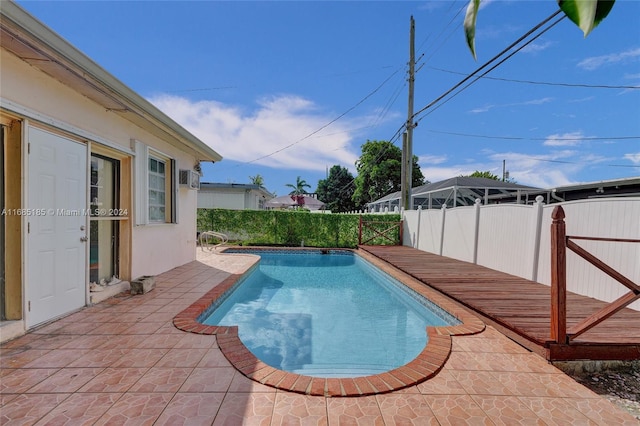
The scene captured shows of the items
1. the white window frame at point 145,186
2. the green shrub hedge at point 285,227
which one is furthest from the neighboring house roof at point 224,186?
the white window frame at point 145,186

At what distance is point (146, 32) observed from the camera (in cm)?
762

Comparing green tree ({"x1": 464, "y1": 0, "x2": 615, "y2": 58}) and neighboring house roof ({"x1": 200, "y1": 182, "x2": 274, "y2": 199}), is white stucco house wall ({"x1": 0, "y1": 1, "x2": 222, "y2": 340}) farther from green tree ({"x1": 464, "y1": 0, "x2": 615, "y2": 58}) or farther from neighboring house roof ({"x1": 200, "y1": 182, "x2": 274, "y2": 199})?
neighboring house roof ({"x1": 200, "y1": 182, "x2": 274, "y2": 199})

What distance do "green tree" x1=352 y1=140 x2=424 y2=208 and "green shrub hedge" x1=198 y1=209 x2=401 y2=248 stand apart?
1657cm

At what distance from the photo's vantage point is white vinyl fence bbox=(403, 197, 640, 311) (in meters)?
4.18

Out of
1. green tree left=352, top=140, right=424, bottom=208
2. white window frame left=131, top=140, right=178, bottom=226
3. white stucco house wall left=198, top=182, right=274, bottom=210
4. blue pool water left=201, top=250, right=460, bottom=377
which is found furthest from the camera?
green tree left=352, top=140, right=424, bottom=208

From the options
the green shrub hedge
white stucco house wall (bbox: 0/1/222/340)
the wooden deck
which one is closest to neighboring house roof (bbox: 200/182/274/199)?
the green shrub hedge

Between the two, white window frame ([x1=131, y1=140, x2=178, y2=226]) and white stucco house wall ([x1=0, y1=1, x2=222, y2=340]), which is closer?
white stucco house wall ([x1=0, y1=1, x2=222, y2=340])

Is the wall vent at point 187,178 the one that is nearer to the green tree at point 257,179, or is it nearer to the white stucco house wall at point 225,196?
the white stucco house wall at point 225,196

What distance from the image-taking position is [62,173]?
3.85 meters

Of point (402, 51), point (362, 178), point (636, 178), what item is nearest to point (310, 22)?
point (402, 51)

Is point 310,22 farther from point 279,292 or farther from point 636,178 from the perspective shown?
point 636,178

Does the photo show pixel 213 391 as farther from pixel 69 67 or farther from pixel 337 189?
pixel 337 189

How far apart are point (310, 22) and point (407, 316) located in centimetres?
923

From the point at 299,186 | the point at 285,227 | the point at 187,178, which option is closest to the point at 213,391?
the point at 187,178
